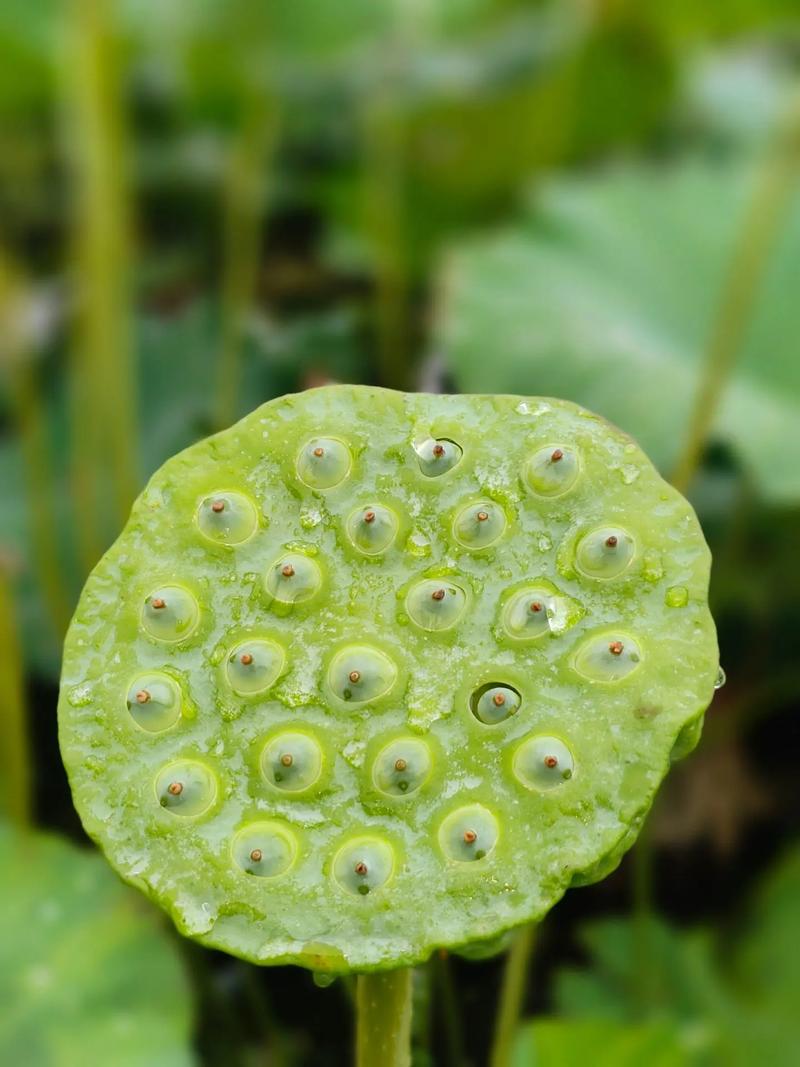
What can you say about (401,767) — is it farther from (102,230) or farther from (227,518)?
(102,230)

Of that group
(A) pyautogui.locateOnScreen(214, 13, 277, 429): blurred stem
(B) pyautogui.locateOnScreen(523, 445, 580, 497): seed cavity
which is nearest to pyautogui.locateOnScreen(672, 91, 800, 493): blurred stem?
(B) pyautogui.locateOnScreen(523, 445, 580, 497): seed cavity

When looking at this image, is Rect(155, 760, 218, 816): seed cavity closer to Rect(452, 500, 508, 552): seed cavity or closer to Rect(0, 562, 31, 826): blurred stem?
Rect(452, 500, 508, 552): seed cavity

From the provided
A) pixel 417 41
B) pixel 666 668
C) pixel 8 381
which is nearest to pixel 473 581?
pixel 666 668

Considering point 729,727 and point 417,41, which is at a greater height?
point 417,41

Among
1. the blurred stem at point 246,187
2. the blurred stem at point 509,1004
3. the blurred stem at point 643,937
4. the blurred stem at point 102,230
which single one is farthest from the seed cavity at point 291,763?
the blurred stem at point 246,187

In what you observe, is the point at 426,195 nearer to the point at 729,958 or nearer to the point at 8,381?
the point at 8,381

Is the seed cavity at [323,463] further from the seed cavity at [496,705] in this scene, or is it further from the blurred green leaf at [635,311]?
the blurred green leaf at [635,311]

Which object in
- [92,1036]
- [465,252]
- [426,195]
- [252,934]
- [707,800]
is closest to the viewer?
[252,934]
